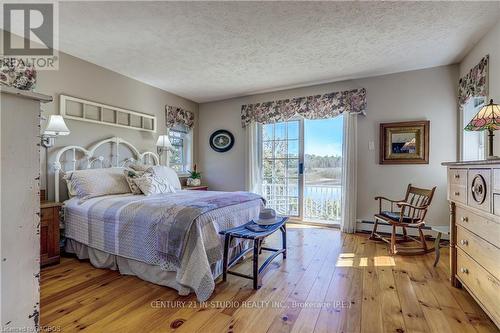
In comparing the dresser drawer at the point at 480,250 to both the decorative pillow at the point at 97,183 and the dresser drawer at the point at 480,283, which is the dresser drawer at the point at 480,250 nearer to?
the dresser drawer at the point at 480,283

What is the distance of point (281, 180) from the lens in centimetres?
458

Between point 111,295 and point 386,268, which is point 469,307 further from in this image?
point 111,295

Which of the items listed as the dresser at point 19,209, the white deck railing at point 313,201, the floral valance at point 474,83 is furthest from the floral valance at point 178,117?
the floral valance at point 474,83

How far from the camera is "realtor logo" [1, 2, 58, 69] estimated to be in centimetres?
220

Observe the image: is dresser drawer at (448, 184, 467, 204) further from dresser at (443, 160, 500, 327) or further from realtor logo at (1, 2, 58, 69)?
realtor logo at (1, 2, 58, 69)

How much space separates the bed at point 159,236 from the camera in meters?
1.95

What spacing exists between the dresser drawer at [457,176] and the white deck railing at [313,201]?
206cm

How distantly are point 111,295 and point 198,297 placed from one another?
0.70 meters

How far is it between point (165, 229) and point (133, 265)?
0.60 meters

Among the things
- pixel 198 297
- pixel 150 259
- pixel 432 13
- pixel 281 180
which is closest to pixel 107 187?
pixel 150 259

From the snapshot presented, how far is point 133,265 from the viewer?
2.30 meters

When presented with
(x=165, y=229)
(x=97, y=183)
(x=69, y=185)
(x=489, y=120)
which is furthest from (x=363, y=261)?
(x=69, y=185)

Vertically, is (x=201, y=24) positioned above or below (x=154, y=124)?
above

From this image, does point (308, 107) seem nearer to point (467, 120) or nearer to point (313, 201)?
point (313, 201)
